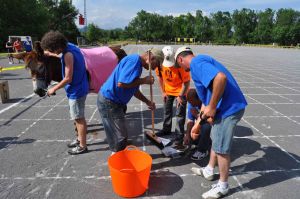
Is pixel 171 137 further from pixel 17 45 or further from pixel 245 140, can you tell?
pixel 17 45

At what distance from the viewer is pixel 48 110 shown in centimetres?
709

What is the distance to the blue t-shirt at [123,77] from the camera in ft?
11.4

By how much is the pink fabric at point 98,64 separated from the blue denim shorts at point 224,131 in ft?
9.16


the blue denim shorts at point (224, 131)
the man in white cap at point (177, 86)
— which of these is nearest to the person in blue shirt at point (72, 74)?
the man in white cap at point (177, 86)

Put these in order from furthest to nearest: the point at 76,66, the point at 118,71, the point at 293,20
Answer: the point at 293,20 → the point at 76,66 → the point at 118,71

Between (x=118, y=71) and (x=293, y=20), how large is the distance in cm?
9895

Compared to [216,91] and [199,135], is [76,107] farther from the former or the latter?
[216,91]

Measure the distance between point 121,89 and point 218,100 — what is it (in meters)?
1.31

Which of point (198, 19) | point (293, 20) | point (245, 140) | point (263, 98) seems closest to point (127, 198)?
point (245, 140)

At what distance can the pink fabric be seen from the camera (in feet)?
17.3

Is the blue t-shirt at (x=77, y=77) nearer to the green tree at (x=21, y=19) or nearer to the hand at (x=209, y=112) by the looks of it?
the hand at (x=209, y=112)

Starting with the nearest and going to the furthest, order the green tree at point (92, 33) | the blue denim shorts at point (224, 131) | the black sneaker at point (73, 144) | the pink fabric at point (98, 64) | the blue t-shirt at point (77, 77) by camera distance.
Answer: the blue denim shorts at point (224, 131) < the blue t-shirt at point (77, 77) < the black sneaker at point (73, 144) < the pink fabric at point (98, 64) < the green tree at point (92, 33)

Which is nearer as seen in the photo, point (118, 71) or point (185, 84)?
point (118, 71)

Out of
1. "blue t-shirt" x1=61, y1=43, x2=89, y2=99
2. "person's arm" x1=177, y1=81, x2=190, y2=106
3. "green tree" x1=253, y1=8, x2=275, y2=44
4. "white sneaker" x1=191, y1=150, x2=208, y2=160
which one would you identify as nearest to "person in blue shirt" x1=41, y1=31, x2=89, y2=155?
"blue t-shirt" x1=61, y1=43, x2=89, y2=99
